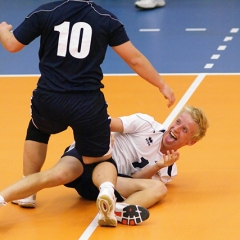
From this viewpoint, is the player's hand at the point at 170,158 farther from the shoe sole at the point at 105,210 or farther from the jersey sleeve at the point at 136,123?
the shoe sole at the point at 105,210

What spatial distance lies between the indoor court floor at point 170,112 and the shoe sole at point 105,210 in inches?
2.1

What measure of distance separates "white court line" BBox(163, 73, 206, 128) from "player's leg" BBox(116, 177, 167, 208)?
1.74m

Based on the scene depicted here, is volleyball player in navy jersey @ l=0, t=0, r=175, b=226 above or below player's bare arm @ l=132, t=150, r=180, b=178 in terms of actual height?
above

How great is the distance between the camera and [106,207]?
493 cm

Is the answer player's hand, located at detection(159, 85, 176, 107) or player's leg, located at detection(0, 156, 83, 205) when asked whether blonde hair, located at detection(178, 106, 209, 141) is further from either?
player's leg, located at detection(0, 156, 83, 205)

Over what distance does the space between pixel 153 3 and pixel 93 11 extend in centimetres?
735

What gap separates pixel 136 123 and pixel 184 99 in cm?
241

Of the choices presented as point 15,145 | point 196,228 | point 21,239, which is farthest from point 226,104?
point 21,239

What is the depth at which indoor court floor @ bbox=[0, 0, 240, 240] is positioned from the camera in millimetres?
5180

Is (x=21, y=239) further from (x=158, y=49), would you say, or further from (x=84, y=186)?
(x=158, y=49)

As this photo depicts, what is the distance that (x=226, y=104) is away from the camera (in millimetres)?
7875

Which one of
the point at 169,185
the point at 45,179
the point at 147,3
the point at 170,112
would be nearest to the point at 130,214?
the point at 45,179

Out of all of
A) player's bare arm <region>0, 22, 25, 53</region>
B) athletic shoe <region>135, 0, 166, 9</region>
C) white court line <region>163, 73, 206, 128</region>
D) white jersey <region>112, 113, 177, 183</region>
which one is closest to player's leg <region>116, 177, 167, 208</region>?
white jersey <region>112, 113, 177, 183</region>

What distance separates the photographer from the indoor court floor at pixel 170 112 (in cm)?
518
